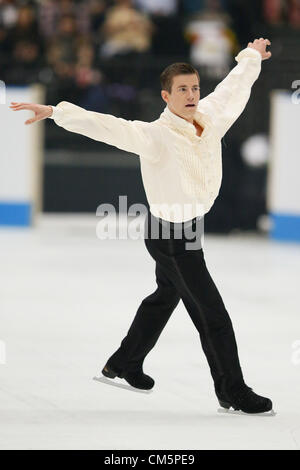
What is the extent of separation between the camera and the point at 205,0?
1256 centimetres

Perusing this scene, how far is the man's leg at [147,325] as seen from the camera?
4457 millimetres

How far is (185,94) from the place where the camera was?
4.21m

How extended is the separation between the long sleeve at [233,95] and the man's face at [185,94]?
176mm

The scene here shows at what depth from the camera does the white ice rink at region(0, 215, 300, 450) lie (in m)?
3.98

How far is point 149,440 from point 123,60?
8.07m

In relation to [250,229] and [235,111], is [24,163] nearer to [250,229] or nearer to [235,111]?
[250,229]

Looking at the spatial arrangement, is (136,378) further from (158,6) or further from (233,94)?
(158,6)

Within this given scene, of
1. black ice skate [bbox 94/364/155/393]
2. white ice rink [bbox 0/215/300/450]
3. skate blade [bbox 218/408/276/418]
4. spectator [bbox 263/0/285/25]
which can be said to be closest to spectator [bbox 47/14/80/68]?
spectator [bbox 263/0/285/25]

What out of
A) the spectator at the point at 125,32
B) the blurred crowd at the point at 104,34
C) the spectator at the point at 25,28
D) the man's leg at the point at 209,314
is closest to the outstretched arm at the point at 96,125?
the man's leg at the point at 209,314

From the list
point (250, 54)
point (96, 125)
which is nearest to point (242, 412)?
point (96, 125)

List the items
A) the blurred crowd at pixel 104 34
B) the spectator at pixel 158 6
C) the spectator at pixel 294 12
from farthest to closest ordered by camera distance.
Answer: the spectator at pixel 158 6
the spectator at pixel 294 12
the blurred crowd at pixel 104 34

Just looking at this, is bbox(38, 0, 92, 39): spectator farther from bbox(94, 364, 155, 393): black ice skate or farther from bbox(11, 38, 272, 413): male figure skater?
bbox(11, 38, 272, 413): male figure skater

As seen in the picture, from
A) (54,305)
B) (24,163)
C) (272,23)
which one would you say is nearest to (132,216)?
(24,163)

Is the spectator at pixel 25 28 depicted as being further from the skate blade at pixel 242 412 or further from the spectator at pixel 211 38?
the skate blade at pixel 242 412
